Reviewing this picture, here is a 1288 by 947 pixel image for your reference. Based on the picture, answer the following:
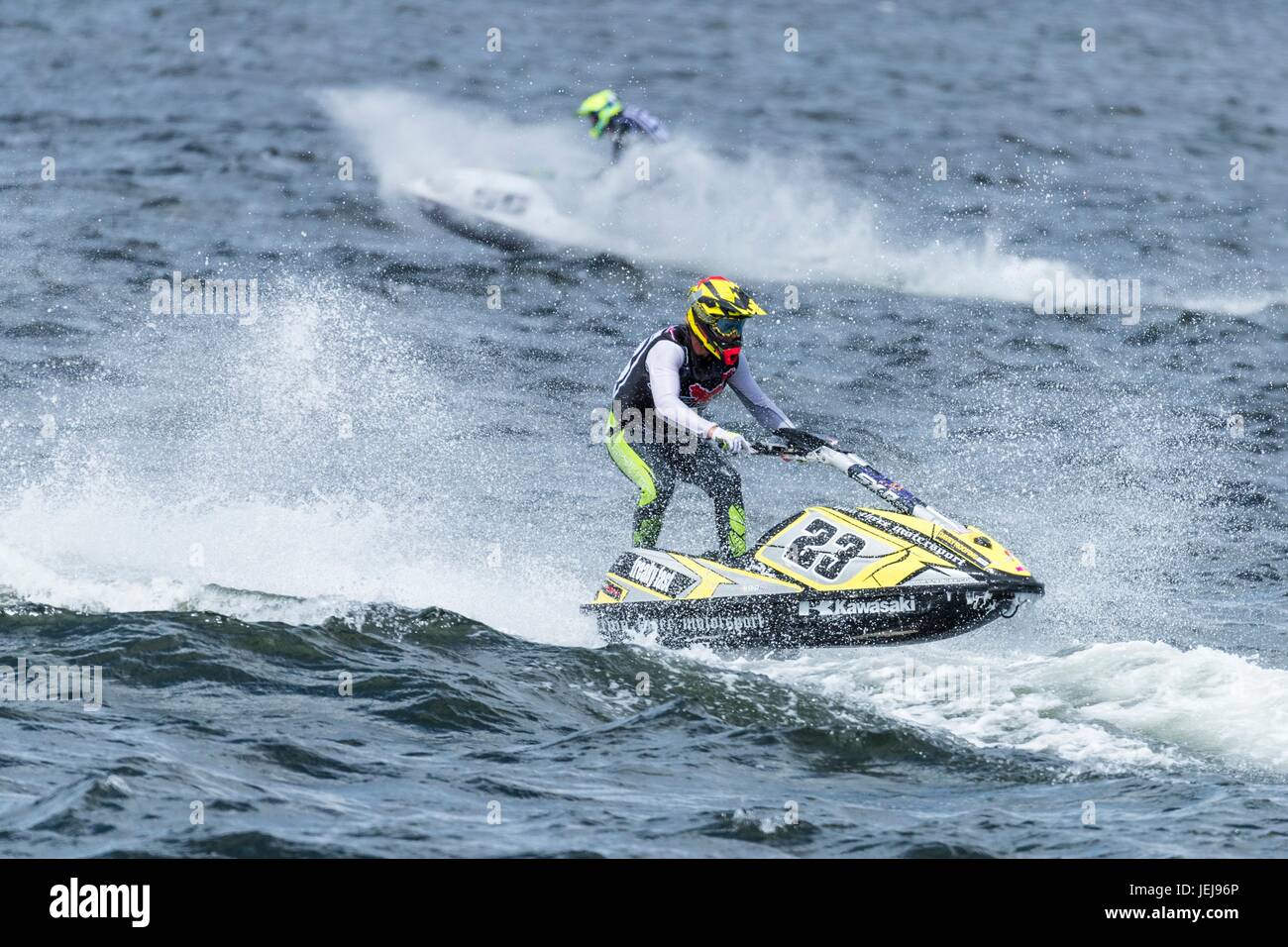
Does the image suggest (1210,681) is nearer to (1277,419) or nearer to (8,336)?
(1277,419)

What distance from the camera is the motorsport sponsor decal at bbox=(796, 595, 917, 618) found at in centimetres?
1115

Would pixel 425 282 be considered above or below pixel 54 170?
below

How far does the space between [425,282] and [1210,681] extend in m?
16.6

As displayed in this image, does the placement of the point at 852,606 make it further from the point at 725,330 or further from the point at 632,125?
the point at 632,125

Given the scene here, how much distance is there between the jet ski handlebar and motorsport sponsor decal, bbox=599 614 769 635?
3.76ft

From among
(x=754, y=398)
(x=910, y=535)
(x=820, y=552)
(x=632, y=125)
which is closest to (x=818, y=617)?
(x=820, y=552)

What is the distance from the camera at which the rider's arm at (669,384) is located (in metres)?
11.9

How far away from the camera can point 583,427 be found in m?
19.6

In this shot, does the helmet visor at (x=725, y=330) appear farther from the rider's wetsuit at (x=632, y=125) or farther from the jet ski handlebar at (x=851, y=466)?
the rider's wetsuit at (x=632, y=125)

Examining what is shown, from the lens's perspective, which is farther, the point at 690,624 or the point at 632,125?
the point at 632,125

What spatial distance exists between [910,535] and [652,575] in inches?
77.1

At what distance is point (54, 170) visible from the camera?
30.0 meters
